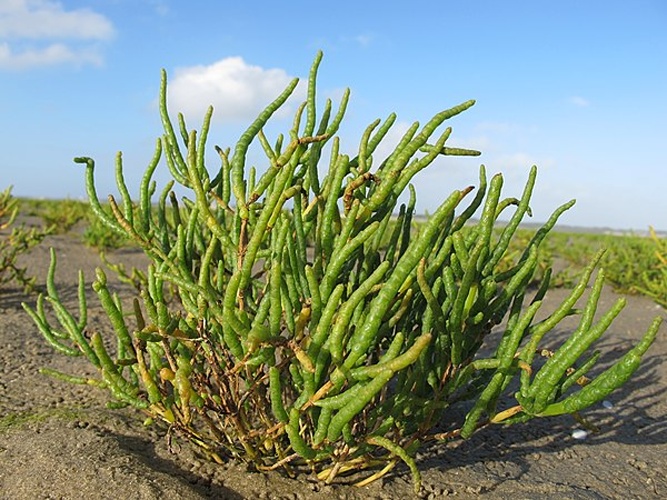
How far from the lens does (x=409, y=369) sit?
77.3 inches

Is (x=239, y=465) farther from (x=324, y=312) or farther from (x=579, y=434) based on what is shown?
(x=579, y=434)

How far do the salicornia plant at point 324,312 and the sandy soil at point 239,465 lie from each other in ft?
0.34

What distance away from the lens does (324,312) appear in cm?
146

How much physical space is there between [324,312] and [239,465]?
0.93 meters

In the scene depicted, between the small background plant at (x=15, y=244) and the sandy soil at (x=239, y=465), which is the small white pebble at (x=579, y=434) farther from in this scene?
the small background plant at (x=15, y=244)

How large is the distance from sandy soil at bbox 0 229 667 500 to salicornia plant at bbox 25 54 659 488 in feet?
0.34

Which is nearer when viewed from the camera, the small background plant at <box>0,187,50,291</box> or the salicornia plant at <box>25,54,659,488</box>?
the salicornia plant at <box>25,54,659,488</box>

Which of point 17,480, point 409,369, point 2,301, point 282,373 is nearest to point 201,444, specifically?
point 282,373

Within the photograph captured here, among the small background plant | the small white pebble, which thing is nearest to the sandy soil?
the small white pebble

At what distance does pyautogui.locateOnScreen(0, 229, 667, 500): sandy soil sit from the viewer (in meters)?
1.93

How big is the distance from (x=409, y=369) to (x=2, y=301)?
156 inches

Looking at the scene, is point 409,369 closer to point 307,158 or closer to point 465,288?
point 465,288

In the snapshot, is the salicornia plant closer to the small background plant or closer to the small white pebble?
the small white pebble

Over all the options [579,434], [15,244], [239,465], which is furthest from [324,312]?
[15,244]
